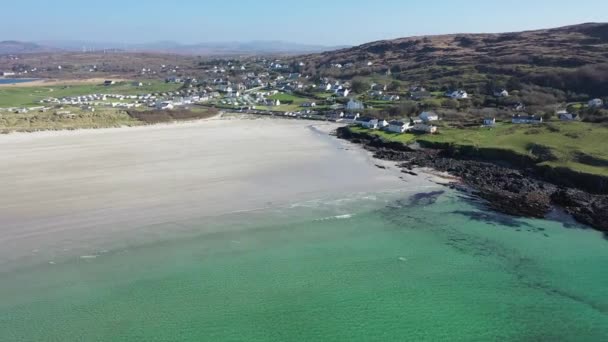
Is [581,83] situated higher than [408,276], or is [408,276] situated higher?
[581,83]

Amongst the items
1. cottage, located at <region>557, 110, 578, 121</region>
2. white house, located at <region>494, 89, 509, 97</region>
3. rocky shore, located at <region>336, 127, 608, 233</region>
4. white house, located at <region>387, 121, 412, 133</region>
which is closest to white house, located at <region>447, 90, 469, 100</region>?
white house, located at <region>494, 89, 509, 97</region>

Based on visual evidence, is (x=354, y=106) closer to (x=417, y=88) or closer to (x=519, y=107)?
(x=417, y=88)

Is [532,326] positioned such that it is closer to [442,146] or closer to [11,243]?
[11,243]

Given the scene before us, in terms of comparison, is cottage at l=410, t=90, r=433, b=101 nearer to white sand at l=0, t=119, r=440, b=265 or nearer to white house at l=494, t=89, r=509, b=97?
white house at l=494, t=89, r=509, b=97

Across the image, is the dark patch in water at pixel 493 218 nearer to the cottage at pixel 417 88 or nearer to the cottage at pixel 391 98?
the cottage at pixel 391 98

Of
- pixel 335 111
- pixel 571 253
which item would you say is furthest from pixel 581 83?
pixel 571 253

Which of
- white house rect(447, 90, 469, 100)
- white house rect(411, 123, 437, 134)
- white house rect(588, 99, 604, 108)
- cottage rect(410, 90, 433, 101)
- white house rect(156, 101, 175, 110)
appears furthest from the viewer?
white house rect(156, 101, 175, 110)
